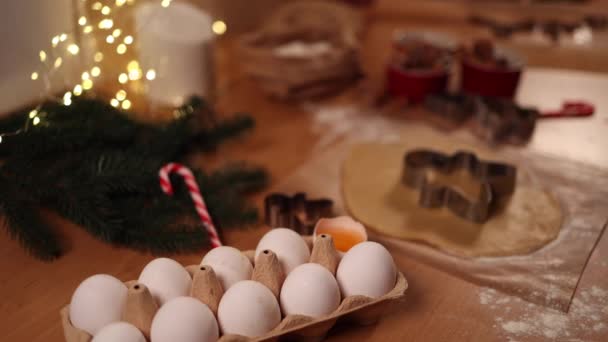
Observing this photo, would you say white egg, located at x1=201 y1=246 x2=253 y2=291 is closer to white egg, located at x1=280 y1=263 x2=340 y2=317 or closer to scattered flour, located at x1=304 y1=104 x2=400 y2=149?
white egg, located at x1=280 y1=263 x2=340 y2=317

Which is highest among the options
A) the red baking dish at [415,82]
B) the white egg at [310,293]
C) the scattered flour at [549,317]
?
the red baking dish at [415,82]

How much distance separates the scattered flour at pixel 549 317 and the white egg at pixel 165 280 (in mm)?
416

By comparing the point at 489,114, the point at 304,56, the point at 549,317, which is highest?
the point at 304,56

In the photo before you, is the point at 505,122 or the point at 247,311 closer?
the point at 247,311

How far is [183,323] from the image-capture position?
0.60 m

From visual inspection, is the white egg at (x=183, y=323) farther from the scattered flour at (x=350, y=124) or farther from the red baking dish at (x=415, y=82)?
the red baking dish at (x=415, y=82)

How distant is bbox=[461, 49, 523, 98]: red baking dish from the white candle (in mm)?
622

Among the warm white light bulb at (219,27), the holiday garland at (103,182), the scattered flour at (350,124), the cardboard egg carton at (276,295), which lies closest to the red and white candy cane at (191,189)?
the holiday garland at (103,182)

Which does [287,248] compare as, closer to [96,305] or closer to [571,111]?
[96,305]

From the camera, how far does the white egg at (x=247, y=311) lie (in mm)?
621

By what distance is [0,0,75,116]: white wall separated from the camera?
1028mm

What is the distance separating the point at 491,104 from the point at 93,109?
2.82 ft

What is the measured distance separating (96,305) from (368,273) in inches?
12.4

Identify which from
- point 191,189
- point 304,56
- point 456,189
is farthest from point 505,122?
point 191,189
